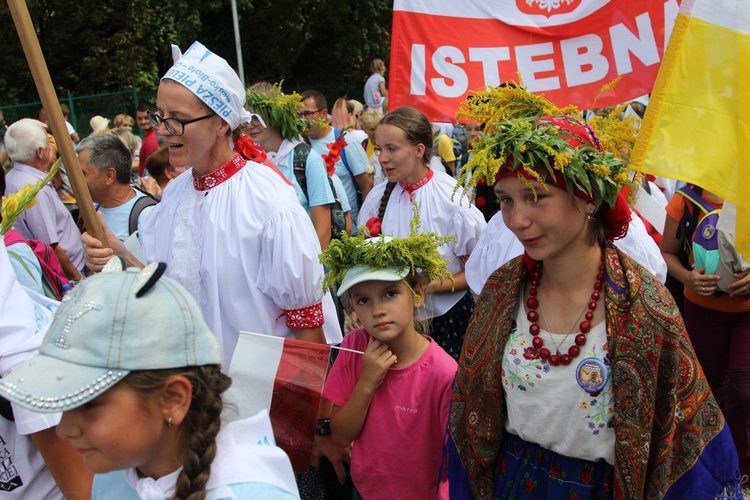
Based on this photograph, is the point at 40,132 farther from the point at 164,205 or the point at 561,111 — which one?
the point at 561,111

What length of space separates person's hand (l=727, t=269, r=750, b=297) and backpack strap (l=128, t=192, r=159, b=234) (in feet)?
11.3

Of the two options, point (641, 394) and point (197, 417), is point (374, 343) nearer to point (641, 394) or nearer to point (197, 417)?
point (641, 394)

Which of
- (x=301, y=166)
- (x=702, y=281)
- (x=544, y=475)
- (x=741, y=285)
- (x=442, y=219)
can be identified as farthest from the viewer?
(x=301, y=166)

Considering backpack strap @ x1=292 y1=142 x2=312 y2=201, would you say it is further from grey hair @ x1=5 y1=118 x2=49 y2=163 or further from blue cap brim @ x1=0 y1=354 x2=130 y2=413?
blue cap brim @ x1=0 y1=354 x2=130 y2=413

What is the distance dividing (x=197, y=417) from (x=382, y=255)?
57.4 inches

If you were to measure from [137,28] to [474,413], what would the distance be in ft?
71.8

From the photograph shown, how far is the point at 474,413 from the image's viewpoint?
2471mm

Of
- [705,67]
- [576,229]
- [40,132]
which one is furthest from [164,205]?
[40,132]

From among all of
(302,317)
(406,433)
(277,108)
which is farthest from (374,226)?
(406,433)

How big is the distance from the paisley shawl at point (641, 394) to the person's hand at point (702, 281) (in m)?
2.04

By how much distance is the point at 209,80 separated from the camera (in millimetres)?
2980

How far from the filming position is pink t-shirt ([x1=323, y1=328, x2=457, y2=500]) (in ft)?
9.56

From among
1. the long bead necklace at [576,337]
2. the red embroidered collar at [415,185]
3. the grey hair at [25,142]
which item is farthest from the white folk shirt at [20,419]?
the grey hair at [25,142]

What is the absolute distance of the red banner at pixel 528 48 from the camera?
439 centimetres
